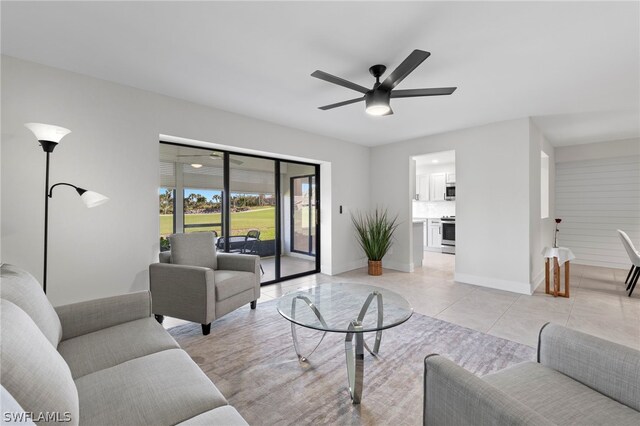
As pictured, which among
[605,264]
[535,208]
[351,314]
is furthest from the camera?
[605,264]

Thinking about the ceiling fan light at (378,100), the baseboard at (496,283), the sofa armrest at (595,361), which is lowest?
the baseboard at (496,283)

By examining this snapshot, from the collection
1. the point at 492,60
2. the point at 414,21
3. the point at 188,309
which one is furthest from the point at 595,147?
the point at 188,309

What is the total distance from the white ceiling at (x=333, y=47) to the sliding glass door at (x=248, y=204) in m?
0.86

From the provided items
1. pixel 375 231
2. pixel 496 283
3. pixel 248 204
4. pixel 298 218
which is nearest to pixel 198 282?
pixel 248 204

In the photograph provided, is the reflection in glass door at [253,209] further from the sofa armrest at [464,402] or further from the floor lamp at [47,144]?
the sofa armrest at [464,402]

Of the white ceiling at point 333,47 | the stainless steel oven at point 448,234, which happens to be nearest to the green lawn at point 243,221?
the white ceiling at point 333,47

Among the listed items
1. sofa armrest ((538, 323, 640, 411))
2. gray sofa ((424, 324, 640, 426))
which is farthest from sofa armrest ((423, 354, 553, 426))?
sofa armrest ((538, 323, 640, 411))

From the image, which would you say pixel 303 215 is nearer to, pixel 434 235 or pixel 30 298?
pixel 30 298

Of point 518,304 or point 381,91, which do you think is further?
point 518,304

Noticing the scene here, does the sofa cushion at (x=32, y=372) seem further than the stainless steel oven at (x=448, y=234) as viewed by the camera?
No

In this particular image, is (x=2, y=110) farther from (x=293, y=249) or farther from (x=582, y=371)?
(x=582, y=371)

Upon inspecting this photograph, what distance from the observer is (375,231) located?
513 centimetres

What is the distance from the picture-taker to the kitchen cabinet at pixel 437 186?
24.5ft

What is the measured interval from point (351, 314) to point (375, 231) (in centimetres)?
316
